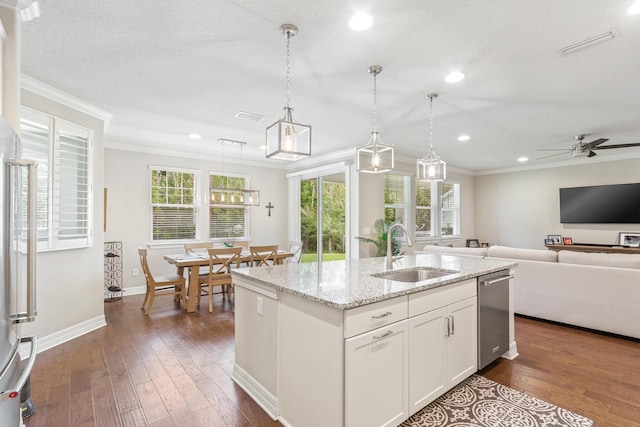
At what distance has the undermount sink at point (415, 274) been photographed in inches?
104

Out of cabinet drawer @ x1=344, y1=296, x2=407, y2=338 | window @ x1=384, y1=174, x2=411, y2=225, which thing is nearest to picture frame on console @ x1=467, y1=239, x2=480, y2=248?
window @ x1=384, y1=174, x2=411, y2=225

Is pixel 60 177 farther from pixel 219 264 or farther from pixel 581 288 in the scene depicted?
pixel 581 288

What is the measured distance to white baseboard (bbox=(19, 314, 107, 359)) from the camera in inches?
123

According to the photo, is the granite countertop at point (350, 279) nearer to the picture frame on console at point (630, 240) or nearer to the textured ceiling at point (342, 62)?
the textured ceiling at point (342, 62)

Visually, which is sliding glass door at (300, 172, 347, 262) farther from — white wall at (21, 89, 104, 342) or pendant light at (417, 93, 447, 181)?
white wall at (21, 89, 104, 342)

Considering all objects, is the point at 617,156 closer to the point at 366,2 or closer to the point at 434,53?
the point at 434,53

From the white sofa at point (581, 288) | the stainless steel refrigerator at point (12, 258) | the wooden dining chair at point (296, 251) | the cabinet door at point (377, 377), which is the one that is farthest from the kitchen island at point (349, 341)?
the wooden dining chair at point (296, 251)

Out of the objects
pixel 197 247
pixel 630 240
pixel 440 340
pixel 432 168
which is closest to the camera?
pixel 440 340

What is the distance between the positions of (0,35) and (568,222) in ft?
29.5

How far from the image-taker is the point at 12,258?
57.0 inches

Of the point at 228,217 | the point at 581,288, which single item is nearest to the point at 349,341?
the point at 581,288

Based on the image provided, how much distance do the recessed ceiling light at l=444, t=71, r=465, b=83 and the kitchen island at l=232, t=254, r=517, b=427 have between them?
1.73m

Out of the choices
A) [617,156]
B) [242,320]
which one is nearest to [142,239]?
[242,320]

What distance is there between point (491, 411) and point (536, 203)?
680 centimetres
